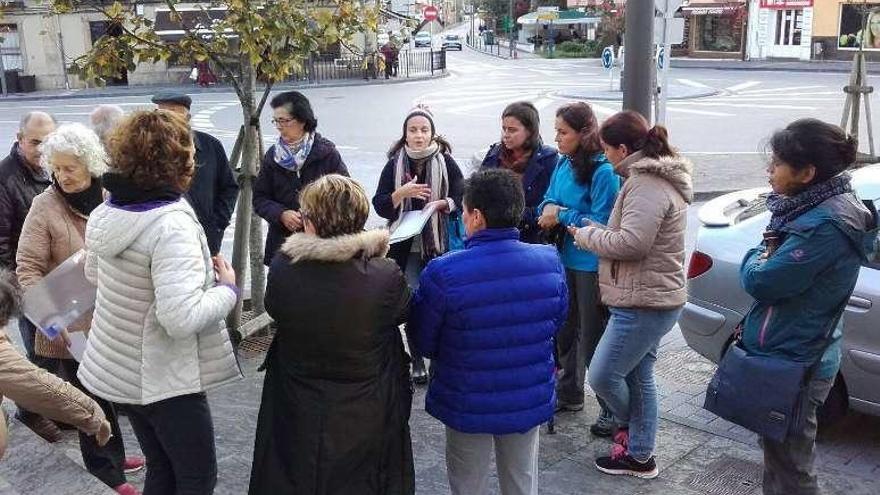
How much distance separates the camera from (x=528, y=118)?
16.4 feet

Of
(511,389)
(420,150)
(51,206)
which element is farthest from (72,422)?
(420,150)

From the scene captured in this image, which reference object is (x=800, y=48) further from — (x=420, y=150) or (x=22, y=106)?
(x=420, y=150)

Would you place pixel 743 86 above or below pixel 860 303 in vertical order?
below

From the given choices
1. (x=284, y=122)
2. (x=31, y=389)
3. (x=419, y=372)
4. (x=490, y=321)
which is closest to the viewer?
(x=490, y=321)

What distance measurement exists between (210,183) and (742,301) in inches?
128

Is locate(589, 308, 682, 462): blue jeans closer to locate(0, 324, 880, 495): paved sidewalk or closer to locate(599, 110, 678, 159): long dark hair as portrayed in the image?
locate(0, 324, 880, 495): paved sidewalk

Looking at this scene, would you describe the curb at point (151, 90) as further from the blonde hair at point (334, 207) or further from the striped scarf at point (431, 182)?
the blonde hair at point (334, 207)

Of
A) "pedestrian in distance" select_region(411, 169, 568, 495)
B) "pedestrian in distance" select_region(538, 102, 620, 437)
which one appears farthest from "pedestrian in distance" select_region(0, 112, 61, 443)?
"pedestrian in distance" select_region(538, 102, 620, 437)

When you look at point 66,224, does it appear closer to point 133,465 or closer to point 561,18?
point 133,465

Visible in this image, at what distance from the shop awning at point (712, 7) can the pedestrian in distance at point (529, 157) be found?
4226cm

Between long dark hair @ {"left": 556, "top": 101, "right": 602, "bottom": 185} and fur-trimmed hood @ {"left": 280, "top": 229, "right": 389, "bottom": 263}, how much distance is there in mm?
1819

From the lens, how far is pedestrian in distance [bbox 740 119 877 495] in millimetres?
3121

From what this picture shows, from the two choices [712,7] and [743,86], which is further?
[712,7]

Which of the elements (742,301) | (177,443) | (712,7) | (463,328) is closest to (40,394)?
(177,443)
